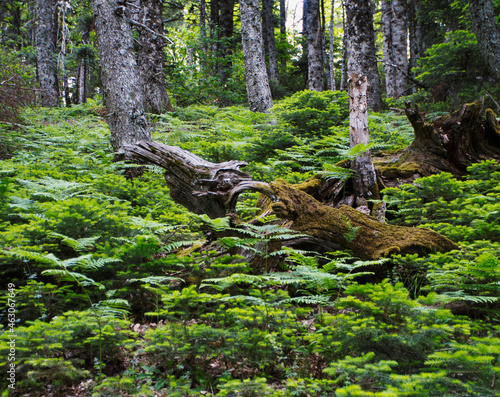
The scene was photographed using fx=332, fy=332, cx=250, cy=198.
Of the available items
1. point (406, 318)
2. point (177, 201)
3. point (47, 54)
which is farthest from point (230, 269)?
point (47, 54)

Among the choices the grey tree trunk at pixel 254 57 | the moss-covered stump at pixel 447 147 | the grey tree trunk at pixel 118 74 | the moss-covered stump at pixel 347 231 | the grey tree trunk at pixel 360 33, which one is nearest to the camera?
the moss-covered stump at pixel 347 231

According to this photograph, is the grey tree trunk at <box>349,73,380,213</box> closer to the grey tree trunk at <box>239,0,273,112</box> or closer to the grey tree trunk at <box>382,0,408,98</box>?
the grey tree trunk at <box>239,0,273,112</box>

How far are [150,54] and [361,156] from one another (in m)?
9.48

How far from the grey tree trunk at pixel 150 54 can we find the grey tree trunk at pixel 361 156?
7.77 m

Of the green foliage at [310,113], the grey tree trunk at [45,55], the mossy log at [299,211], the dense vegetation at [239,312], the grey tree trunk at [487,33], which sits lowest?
the dense vegetation at [239,312]

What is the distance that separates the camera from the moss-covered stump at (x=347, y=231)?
3.80m

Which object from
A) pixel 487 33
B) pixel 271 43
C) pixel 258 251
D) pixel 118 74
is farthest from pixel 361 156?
pixel 271 43

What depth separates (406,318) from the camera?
2.27m

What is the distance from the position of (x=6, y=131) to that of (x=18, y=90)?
1.05 m

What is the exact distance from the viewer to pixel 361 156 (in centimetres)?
530

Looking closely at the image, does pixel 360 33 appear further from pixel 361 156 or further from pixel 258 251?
pixel 258 251

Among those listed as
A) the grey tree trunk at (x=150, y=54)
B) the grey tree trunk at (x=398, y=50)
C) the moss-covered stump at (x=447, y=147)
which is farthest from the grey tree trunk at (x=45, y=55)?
the moss-covered stump at (x=447, y=147)

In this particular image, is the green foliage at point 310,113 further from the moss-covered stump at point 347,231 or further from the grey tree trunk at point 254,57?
the moss-covered stump at point 347,231

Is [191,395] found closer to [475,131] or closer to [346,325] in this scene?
[346,325]
